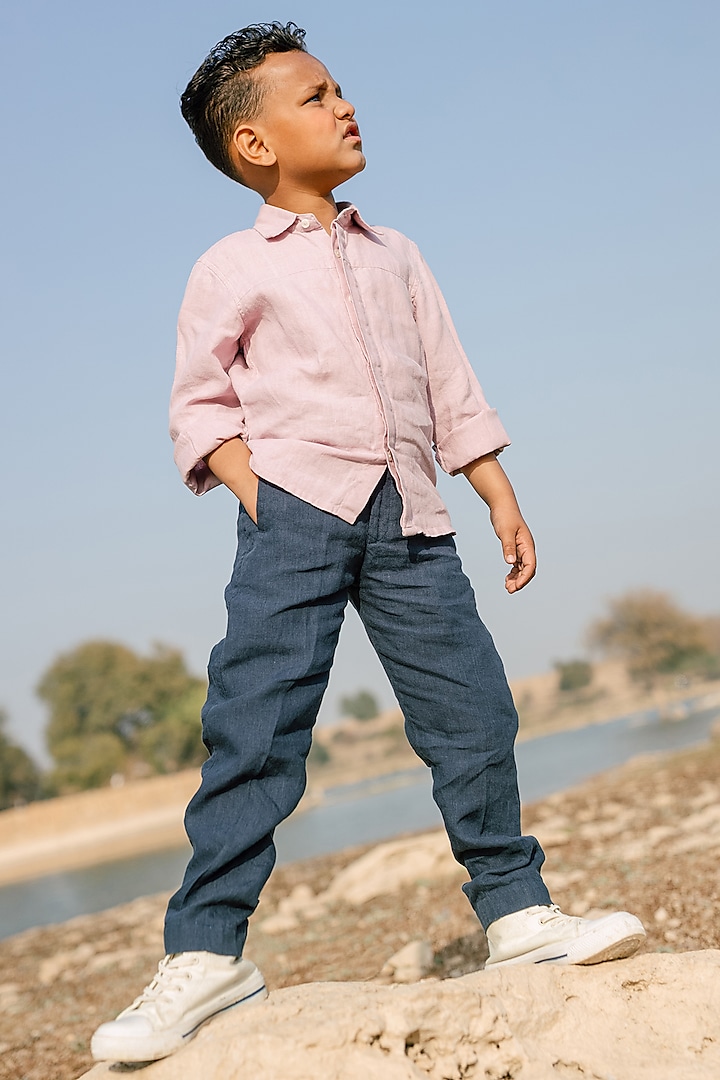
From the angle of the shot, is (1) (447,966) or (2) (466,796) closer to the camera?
(2) (466,796)

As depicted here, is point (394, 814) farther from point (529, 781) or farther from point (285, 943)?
point (285, 943)

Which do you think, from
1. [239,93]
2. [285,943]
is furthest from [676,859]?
[239,93]

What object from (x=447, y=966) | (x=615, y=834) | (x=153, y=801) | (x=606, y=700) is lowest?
(x=606, y=700)

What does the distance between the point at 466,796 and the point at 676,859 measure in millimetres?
2522

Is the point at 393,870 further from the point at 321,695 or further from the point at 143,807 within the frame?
the point at 143,807

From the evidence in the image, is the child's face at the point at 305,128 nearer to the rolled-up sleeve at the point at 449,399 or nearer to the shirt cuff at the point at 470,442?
the rolled-up sleeve at the point at 449,399

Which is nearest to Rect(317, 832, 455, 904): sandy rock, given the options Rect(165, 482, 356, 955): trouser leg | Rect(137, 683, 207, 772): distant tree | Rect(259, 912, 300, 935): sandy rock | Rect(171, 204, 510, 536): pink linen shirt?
Rect(259, 912, 300, 935): sandy rock

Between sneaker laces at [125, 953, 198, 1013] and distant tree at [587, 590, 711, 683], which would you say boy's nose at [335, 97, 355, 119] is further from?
distant tree at [587, 590, 711, 683]

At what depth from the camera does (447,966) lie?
3314 mm

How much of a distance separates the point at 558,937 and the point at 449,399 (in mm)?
1307

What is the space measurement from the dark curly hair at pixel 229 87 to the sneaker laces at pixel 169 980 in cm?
186

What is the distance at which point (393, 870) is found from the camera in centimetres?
612

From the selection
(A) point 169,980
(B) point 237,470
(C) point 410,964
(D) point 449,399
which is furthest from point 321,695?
(C) point 410,964

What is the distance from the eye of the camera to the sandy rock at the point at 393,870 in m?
5.92
